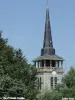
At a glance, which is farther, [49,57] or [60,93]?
[49,57]

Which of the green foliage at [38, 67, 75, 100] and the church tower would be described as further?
the church tower

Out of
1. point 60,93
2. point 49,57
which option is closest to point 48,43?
point 49,57

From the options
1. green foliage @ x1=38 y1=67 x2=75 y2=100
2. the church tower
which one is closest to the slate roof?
the church tower

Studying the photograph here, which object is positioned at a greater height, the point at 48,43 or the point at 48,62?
the point at 48,43

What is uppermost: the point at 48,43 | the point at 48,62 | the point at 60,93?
the point at 48,43

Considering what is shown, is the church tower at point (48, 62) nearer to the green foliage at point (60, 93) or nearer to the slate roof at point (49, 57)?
the slate roof at point (49, 57)

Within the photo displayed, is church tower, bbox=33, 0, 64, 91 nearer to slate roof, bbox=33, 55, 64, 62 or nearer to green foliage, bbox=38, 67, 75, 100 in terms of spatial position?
slate roof, bbox=33, 55, 64, 62

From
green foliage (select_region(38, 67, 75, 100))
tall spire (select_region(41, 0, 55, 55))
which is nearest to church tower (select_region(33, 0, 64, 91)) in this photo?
tall spire (select_region(41, 0, 55, 55))

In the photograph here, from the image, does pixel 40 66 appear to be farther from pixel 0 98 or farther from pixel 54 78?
pixel 0 98

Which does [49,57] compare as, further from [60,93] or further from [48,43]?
[60,93]

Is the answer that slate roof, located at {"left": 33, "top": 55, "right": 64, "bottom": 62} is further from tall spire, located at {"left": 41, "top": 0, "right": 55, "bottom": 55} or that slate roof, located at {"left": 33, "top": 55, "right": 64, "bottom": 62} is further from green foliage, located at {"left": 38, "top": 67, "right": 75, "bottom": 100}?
green foliage, located at {"left": 38, "top": 67, "right": 75, "bottom": 100}

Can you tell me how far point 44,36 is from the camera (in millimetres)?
101688

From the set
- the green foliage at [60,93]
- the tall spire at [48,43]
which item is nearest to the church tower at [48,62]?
the tall spire at [48,43]

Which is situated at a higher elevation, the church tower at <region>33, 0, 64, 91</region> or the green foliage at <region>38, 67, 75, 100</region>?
the church tower at <region>33, 0, 64, 91</region>
